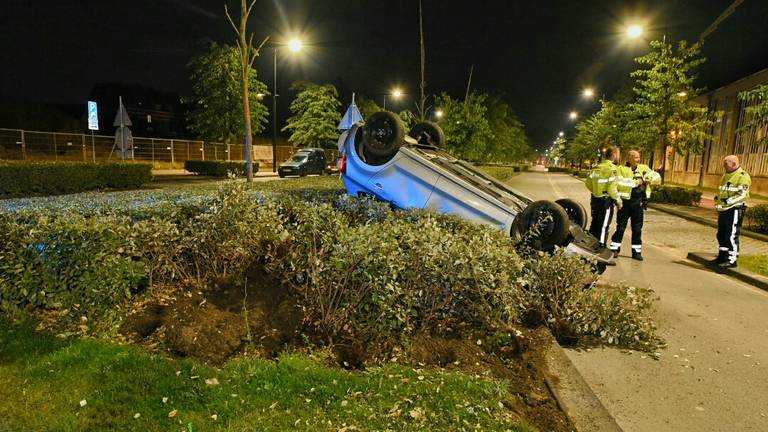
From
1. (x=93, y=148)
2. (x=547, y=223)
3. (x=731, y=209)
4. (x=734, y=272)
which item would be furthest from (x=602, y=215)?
(x=93, y=148)

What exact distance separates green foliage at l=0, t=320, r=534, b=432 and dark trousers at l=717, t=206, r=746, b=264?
638 cm

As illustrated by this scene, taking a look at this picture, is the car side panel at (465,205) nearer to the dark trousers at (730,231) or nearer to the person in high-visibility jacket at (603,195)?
the person in high-visibility jacket at (603,195)

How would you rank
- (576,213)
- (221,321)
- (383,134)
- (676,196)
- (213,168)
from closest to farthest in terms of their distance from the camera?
(221,321), (383,134), (576,213), (676,196), (213,168)

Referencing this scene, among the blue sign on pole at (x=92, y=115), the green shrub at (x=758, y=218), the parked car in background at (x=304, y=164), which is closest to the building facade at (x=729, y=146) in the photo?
the green shrub at (x=758, y=218)

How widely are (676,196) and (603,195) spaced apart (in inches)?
499

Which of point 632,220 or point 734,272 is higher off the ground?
point 632,220

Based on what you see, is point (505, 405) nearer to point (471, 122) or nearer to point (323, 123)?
point (471, 122)

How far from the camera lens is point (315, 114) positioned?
37.5 m

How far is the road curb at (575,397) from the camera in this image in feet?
9.55

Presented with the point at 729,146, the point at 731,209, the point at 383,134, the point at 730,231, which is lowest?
the point at 730,231

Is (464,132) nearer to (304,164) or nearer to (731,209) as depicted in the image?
(304,164)

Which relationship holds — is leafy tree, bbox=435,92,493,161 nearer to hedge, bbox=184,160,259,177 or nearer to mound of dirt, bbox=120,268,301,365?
hedge, bbox=184,160,259,177

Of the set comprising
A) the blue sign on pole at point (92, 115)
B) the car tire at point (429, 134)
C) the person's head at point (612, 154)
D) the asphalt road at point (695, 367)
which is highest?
the blue sign on pole at point (92, 115)

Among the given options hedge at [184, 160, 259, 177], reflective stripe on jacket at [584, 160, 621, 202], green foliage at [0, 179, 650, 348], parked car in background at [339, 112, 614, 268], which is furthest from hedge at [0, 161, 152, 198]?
reflective stripe on jacket at [584, 160, 621, 202]
